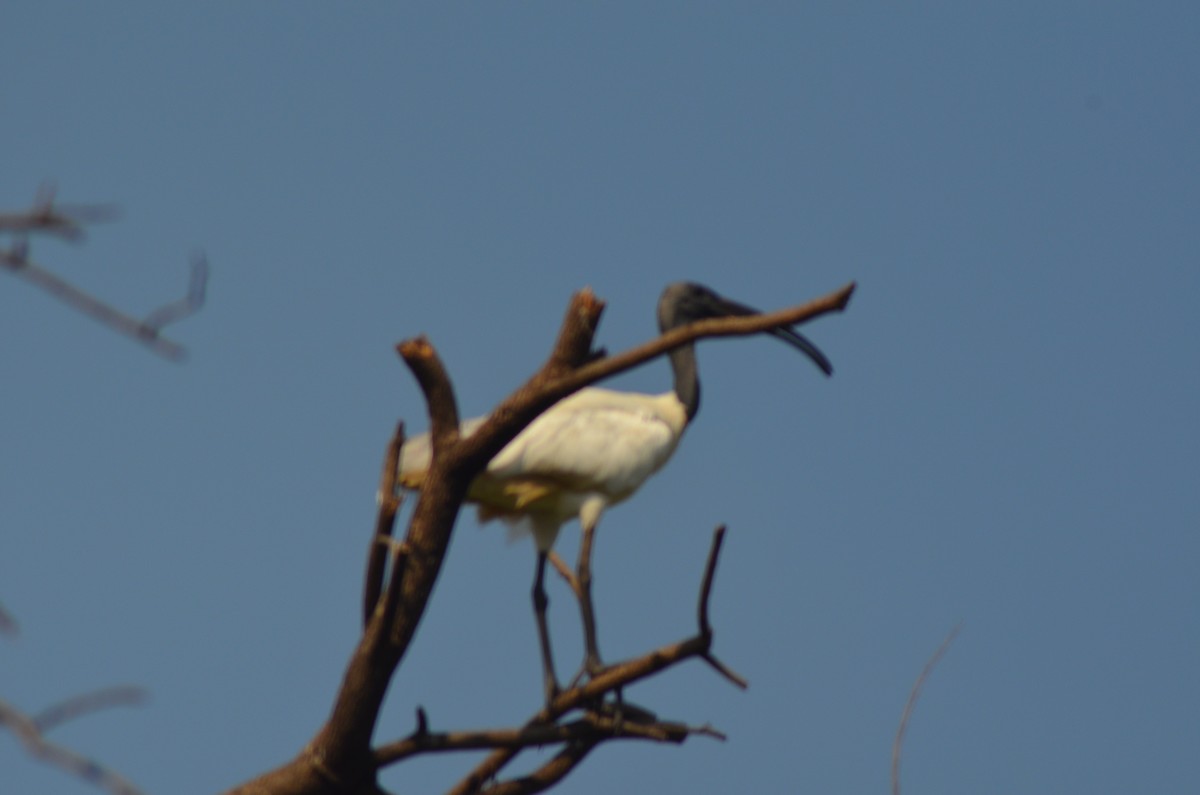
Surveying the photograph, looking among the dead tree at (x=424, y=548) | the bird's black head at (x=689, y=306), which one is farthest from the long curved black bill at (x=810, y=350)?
the dead tree at (x=424, y=548)

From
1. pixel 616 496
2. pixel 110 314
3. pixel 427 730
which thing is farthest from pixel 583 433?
pixel 110 314


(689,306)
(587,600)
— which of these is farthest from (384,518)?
(689,306)

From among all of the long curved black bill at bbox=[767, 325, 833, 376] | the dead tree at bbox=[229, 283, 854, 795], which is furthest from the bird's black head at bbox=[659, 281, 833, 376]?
the dead tree at bbox=[229, 283, 854, 795]

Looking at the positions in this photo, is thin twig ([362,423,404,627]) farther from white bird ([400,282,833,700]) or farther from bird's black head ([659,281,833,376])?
bird's black head ([659,281,833,376])

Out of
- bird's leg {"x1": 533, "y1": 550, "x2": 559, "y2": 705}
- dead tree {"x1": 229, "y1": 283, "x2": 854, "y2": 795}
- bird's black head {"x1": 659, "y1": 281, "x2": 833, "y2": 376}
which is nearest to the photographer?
dead tree {"x1": 229, "y1": 283, "x2": 854, "y2": 795}

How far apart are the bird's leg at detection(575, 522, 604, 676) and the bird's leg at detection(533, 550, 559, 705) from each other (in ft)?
0.54

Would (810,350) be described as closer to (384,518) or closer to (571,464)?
(571,464)

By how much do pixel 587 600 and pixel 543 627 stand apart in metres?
0.27

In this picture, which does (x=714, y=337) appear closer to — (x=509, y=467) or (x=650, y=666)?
(x=650, y=666)

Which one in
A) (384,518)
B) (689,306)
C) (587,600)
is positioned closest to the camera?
(384,518)

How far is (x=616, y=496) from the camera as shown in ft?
28.2

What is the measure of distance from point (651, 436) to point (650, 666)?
2879mm

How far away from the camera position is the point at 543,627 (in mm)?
8234

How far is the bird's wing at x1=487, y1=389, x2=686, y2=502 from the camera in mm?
8141
